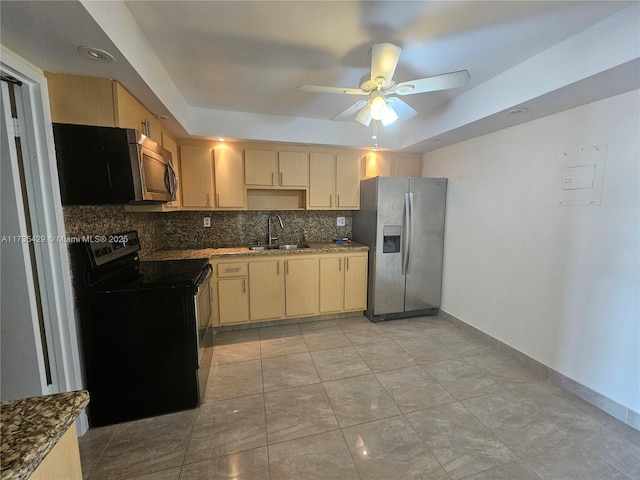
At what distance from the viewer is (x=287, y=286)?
3.29m

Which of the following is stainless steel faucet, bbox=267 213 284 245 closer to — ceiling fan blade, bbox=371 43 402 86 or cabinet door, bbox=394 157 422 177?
cabinet door, bbox=394 157 422 177

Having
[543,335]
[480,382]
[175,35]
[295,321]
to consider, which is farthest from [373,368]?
[175,35]

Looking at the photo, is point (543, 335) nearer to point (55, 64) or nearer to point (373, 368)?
point (373, 368)

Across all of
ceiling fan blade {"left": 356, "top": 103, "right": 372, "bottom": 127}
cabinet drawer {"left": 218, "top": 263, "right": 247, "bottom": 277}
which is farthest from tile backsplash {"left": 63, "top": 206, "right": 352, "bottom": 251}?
ceiling fan blade {"left": 356, "top": 103, "right": 372, "bottom": 127}

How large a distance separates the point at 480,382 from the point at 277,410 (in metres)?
1.66

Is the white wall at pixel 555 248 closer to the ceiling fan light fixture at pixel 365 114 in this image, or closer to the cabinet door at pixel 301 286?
the ceiling fan light fixture at pixel 365 114

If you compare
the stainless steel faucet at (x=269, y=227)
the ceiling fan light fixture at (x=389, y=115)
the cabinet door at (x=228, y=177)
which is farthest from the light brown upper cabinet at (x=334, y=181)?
the ceiling fan light fixture at (x=389, y=115)

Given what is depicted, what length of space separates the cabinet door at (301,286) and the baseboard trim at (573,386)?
1.88 m

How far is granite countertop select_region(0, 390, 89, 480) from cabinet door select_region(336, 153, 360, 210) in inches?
126

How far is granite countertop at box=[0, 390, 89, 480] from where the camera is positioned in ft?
1.84

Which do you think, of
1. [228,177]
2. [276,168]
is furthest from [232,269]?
[276,168]

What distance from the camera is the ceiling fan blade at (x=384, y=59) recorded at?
1663 millimetres

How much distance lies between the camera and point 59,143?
1.65m

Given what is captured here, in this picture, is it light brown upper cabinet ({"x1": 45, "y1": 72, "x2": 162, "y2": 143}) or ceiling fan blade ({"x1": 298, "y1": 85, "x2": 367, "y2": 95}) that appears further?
ceiling fan blade ({"x1": 298, "y1": 85, "x2": 367, "y2": 95})
